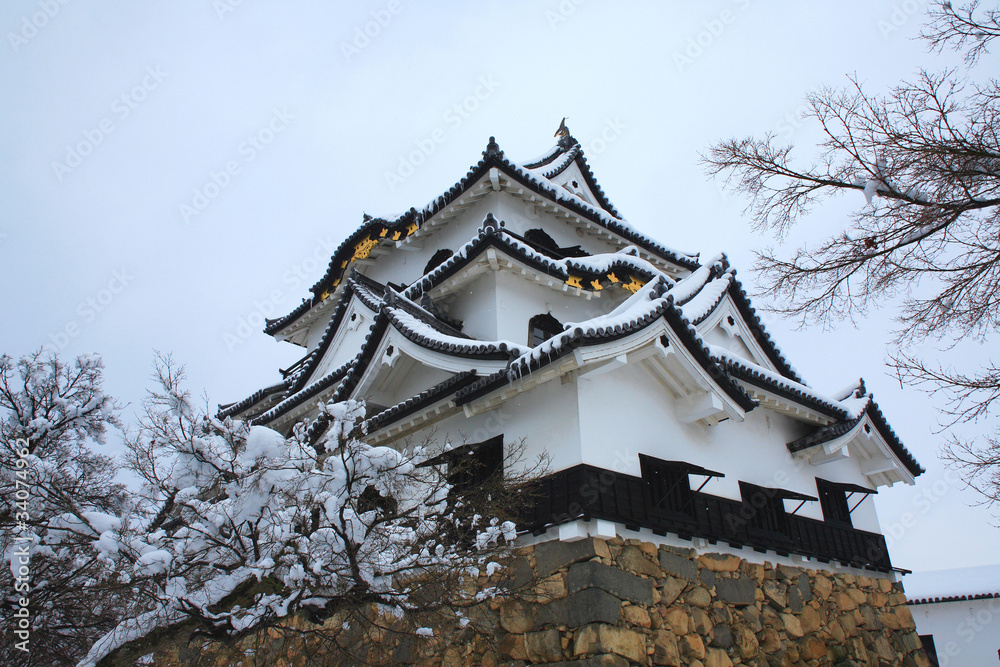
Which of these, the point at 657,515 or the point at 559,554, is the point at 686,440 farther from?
the point at 559,554

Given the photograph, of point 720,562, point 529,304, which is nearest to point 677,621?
point 720,562

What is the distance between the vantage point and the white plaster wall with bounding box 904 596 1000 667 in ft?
56.9

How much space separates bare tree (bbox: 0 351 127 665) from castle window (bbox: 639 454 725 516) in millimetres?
6242

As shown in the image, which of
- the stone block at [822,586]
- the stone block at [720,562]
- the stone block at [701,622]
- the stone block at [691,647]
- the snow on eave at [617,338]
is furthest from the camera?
the stone block at [822,586]

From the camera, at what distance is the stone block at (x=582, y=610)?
7.18 m

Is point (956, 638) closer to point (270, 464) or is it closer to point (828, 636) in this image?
point (828, 636)

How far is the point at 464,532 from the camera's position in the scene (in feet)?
23.6

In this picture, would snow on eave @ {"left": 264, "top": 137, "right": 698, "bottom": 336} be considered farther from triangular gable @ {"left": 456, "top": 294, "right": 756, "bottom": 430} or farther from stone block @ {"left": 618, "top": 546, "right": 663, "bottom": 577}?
stone block @ {"left": 618, "top": 546, "right": 663, "bottom": 577}

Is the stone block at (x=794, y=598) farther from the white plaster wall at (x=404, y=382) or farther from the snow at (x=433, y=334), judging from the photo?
the white plaster wall at (x=404, y=382)

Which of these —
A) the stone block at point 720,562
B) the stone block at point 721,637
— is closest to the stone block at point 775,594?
the stone block at point 720,562

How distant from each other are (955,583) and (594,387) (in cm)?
1822

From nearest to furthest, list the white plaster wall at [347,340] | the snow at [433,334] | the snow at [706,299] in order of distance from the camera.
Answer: the snow at [433,334] < the snow at [706,299] < the white plaster wall at [347,340]

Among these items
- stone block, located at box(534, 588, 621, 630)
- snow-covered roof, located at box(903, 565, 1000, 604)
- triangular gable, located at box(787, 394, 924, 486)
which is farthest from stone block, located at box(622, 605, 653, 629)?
snow-covered roof, located at box(903, 565, 1000, 604)

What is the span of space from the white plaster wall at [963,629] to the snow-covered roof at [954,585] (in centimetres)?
21
